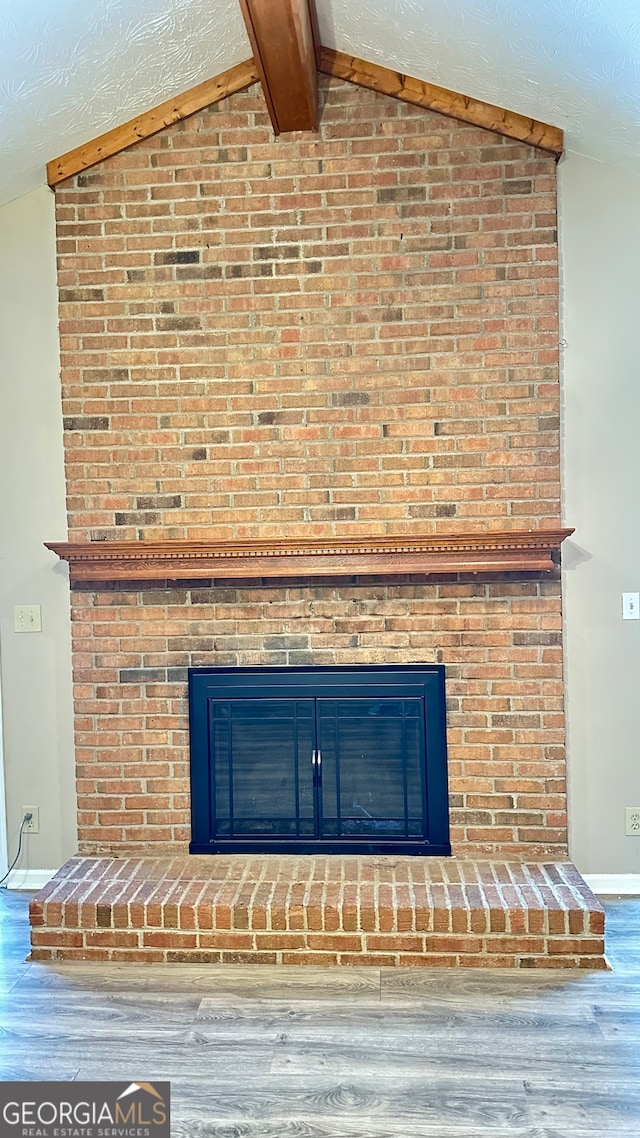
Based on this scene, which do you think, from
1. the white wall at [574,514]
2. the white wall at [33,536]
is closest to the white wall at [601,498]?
the white wall at [574,514]

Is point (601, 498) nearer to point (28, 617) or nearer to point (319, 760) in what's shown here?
point (319, 760)

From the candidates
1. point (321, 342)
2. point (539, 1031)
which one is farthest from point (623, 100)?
point (539, 1031)

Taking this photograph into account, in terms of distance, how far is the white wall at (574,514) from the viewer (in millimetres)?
3193

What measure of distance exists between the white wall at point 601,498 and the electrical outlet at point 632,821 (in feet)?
0.06

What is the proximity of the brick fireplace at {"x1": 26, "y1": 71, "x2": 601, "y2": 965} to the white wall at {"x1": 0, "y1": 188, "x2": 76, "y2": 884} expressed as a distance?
0.10m

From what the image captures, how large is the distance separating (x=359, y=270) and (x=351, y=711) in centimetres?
162

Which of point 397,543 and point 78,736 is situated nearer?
point 397,543

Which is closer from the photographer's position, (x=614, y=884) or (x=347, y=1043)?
(x=347, y=1043)

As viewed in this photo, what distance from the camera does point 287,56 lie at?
2.71 meters

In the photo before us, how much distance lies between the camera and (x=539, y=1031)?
2457 millimetres

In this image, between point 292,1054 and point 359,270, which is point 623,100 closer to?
point 359,270

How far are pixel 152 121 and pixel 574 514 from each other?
2.10m

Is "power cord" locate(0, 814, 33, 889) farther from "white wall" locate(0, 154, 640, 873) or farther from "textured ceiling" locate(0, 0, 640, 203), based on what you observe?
"textured ceiling" locate(0, 0, 640, 203)

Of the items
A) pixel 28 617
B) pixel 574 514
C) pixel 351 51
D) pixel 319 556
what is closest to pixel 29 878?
pixel 28 617
